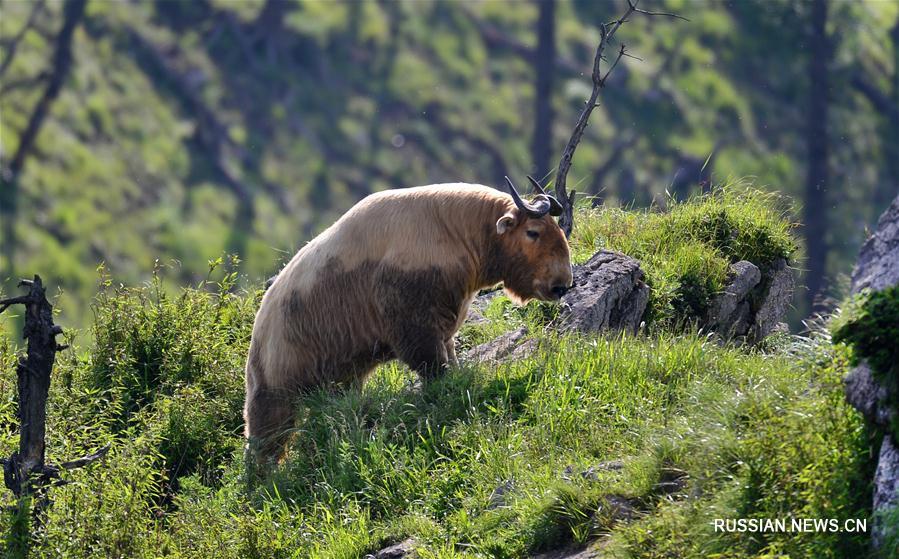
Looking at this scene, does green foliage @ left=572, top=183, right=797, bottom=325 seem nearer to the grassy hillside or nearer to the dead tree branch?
the grassy hillside

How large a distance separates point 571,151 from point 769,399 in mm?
5789

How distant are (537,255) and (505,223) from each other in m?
0.39

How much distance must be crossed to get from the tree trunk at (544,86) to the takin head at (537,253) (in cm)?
1777

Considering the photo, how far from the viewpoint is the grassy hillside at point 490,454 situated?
20.4ft

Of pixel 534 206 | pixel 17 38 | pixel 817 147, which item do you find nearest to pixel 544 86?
pixel 817 147

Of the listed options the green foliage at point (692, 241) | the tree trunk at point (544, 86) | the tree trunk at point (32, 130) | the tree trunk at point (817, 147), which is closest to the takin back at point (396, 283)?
the green foliage at point (692, 241)

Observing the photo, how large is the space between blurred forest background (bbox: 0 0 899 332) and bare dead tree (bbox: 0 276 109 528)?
14471 mm

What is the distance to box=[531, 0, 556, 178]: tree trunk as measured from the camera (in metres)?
29.0

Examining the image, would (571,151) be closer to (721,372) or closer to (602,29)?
(602,29)

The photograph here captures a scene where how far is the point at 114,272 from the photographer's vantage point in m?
23.1

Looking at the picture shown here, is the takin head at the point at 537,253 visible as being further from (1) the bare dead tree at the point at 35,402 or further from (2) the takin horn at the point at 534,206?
(1) the bare dead tree at the point at 35,402

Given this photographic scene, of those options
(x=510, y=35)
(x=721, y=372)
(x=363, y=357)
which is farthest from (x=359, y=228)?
(x=510, y=35)

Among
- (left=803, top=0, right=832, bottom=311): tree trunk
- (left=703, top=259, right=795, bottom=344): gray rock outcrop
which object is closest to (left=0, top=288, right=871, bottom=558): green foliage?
(left=703, top=259, right=795, bottom=344): gray rock outcrop

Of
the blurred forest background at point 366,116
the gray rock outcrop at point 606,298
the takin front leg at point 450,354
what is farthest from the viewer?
the blurred forest background at point 366,116
